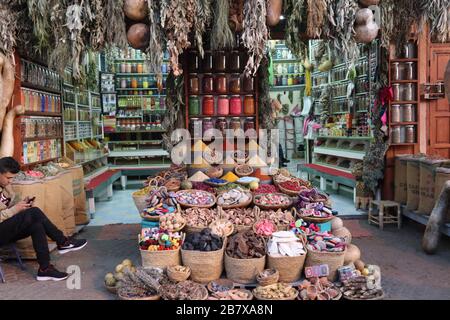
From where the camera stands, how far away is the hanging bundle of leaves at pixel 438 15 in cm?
509

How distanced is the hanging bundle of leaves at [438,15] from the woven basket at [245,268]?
3265 mm

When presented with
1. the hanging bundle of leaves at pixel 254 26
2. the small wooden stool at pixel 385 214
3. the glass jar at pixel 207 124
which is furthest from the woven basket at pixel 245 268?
the small wooden stool at pixel 385 214

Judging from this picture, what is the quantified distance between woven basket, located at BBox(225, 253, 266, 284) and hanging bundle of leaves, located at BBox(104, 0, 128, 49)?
2.50 meters

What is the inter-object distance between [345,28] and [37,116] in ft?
14.0

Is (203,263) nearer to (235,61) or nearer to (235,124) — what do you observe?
(235,124)

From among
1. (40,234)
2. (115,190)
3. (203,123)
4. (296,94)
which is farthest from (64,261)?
(296,94)

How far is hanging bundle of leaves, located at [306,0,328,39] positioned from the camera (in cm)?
475

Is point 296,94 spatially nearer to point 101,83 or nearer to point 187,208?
point 101,83

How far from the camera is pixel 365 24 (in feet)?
16.1

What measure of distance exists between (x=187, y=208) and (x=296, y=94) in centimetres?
1040

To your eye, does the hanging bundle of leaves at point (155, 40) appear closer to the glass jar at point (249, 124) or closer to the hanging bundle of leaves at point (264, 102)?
the glass jar at point (249, 124)

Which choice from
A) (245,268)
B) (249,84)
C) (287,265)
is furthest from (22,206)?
(249,84)

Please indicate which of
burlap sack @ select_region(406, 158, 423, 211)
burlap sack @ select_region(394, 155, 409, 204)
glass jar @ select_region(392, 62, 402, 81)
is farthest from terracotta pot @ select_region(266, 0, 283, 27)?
burlap sack @ select_region(394, 155, 409, 204)

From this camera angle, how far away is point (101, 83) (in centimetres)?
1061
